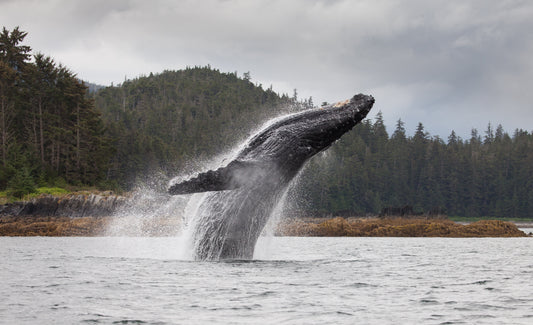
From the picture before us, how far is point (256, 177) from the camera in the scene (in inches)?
485

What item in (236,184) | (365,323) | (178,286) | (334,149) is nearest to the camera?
(365,323)

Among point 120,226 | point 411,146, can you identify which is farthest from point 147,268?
point 411,146

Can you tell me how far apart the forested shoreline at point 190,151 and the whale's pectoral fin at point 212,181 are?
74.4ft

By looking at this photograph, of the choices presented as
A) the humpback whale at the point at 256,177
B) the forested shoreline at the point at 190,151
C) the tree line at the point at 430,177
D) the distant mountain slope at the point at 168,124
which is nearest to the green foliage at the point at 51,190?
the forested shoreline at the point at 190,151

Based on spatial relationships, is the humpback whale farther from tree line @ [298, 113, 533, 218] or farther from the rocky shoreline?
tree line @ [298, 113, 533, 218]

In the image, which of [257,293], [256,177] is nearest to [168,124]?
[256,177]

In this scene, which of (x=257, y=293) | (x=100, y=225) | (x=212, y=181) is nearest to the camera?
(x=257, y=293)

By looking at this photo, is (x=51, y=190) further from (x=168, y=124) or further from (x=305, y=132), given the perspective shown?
(x=168, y=124)

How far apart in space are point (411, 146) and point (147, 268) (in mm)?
146762

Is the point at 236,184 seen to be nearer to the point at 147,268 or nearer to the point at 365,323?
the point at 147,268

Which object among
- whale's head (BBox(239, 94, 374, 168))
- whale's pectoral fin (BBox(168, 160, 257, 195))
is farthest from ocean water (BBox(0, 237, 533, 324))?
whale's head (BBox(239, 94, 374, 168))

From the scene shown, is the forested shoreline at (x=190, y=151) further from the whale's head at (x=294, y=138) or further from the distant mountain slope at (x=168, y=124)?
the whale's head at (x=294, y=138)

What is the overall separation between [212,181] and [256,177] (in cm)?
127

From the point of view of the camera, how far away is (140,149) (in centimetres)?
8638
